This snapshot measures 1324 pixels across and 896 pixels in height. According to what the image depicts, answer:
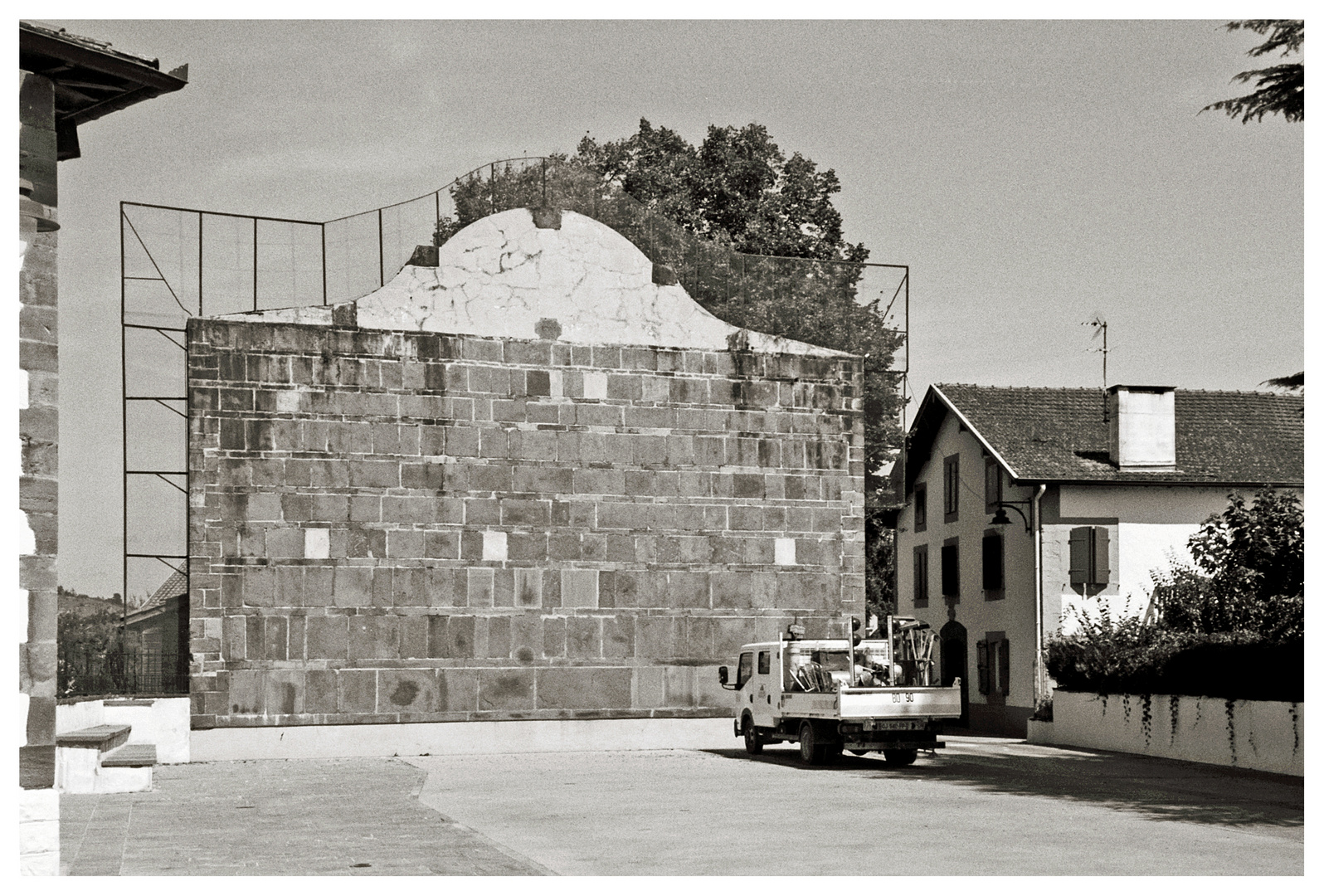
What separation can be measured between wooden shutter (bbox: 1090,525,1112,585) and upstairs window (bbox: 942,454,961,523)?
5974 mm

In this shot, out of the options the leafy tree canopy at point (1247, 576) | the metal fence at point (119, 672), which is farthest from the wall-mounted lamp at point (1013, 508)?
the metal fence at point (119, 672)

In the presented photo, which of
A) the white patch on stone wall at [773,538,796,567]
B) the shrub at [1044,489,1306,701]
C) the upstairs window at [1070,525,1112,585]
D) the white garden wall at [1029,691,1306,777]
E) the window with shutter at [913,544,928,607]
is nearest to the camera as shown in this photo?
the white garden wall at [1029,691,1306,777]

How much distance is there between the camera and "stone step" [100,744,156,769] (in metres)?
21.8

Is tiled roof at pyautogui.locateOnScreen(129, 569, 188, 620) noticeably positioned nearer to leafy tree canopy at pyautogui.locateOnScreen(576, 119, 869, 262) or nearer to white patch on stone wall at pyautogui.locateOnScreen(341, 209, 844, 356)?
white patch on stone wall at pyautogui.locateOnScreen(341, 209, 844, 356)

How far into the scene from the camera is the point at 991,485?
39000mm

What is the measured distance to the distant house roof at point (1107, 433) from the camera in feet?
121

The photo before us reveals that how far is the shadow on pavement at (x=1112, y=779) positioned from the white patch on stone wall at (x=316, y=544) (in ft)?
25.1

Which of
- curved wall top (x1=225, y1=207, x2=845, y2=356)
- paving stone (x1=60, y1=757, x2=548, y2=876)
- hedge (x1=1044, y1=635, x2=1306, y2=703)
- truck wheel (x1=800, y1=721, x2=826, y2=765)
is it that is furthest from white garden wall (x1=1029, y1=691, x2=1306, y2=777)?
paving stone (x1=60, y1=757, x2=548, y2=876)

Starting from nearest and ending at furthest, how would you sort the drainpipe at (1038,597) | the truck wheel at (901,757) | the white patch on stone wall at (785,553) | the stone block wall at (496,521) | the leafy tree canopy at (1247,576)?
the truck wheel at (901,757) → the stone block wall at (496,521) → the leafy tree canopy at (1247,576) → the white patch on stone wall at (785,553) → the drainpipe at (1038,597)

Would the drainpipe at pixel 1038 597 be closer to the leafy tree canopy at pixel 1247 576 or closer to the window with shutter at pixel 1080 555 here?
the window with shutter at pixel 1080 555

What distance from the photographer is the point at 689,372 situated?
30.6 m

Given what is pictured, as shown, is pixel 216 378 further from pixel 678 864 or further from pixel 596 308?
pixel 678 864

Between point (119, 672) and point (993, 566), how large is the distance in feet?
67.8

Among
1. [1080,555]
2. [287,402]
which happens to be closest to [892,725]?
[287,402]
